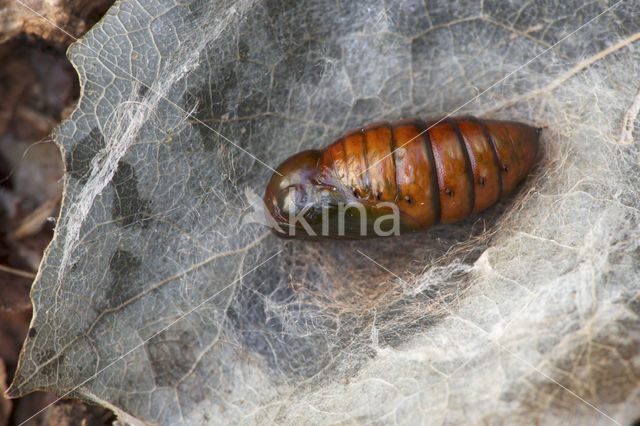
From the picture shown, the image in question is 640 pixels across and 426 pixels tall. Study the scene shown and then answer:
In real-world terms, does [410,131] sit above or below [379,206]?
above

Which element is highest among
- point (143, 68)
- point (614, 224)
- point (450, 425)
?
point (143, 68)

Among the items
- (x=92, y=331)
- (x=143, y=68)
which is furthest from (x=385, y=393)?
(x=143, y=68)

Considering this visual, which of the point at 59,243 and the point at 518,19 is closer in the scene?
the point at 59,243

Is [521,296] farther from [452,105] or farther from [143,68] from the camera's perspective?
[143,68]

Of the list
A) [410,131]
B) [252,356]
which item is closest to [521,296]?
[410,131]

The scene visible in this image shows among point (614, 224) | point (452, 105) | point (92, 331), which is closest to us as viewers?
point (614, 224)

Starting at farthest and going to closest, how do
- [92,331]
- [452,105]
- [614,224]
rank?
[452,105] → [92,331] → [614,224]

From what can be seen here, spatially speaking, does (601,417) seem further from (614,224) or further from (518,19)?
(518,19)
